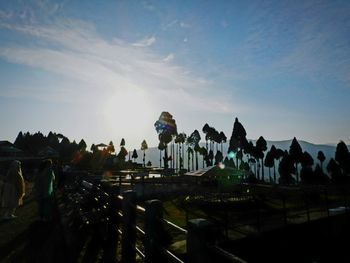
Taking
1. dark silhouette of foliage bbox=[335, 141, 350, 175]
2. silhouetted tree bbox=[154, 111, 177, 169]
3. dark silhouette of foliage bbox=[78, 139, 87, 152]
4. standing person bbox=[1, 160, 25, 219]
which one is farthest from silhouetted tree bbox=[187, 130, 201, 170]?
standing person bbox=[1, 160, 25, 219]

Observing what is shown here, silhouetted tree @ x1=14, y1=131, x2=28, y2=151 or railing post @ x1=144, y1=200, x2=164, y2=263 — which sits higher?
silhouetted tree @ x1=14, y1=131, x2=28, y2=151

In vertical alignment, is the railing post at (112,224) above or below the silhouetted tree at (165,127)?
below

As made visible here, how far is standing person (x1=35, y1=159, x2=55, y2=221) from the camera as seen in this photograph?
1033cm

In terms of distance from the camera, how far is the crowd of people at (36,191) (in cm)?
1038

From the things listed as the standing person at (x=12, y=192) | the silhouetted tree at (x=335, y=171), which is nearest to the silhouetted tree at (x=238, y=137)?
the silhouetted tree at (x=335, y=171)

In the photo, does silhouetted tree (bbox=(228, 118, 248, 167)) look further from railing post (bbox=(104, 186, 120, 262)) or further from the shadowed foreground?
railing post (bbox=(104, 186, 120, 262))

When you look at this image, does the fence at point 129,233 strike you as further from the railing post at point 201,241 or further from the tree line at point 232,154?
the tree line at point 232,154

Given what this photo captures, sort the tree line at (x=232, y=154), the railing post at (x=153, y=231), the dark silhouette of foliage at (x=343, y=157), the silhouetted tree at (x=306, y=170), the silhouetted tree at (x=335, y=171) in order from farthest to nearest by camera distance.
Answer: the silhouetted tree at (x=306, y=170) → the dark silhouette of foliage at (x=343, y=157) → the silhouetted tree at (x=335, y=171) → the tree line at (x=232, y=154) → the railing post at (x=153, y=231)

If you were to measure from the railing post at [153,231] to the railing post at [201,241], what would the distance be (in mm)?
1527

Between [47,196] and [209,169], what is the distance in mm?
23264

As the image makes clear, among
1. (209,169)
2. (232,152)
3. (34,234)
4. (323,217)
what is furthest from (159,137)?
(34,234)

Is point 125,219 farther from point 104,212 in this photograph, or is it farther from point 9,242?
point 9,242

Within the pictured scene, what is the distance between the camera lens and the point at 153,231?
4.76 metres

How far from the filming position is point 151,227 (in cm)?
480
